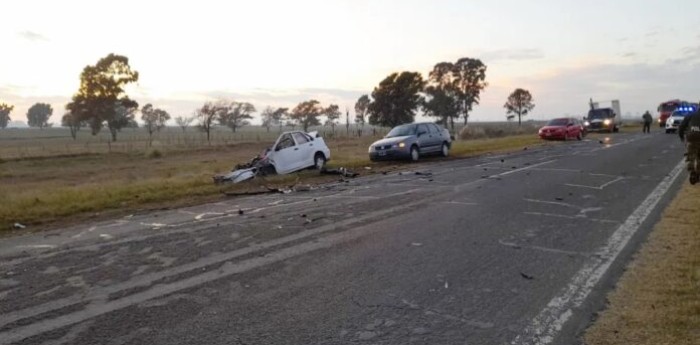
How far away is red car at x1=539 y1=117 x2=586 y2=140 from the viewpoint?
36.8 m

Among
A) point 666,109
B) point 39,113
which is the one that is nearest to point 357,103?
point 666,109

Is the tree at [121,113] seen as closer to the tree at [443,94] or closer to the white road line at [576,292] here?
the tree at [443,94]

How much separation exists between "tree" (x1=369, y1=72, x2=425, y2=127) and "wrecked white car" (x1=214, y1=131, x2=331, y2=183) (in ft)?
133

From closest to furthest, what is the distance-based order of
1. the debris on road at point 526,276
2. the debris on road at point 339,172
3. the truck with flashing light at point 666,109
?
1. the debris on road at point 526,276
2. the debris on road at point 339,172
3. the truck with flashing light at point 666,109

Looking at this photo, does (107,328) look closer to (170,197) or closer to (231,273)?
(231,273)

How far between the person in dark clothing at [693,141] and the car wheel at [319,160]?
35.8 ft

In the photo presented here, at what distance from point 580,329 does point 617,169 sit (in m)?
13.7

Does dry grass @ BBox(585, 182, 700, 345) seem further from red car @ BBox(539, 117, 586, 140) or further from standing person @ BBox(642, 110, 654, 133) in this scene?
standing person @ BBox(642, 110, 654, 133)

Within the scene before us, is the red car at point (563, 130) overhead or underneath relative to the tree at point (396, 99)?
underneath

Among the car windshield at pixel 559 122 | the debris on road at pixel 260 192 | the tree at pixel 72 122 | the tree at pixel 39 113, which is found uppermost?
the tree at pixel 39 113

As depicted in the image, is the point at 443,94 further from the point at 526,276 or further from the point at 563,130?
the point at 526,276

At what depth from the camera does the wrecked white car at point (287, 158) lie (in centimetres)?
1691

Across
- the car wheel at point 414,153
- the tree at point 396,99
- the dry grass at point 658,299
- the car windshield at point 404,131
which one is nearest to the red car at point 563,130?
the car windshield at point 404,131

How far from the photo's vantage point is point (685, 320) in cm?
438
